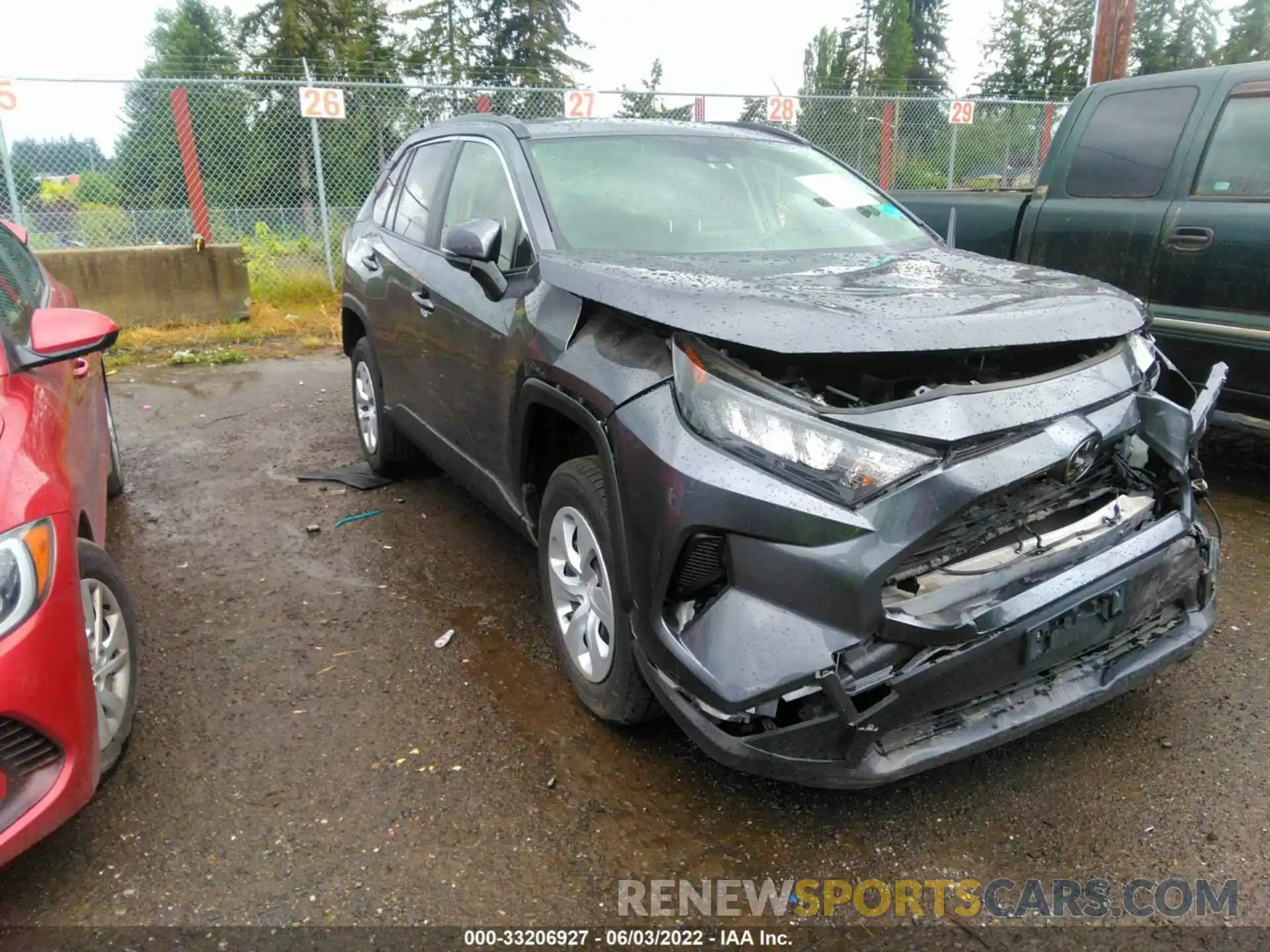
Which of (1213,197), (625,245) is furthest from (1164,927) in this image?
(1213,197)

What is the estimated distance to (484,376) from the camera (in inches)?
133

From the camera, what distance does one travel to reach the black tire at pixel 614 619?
2.61 m

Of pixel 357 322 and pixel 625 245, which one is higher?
pixel 625 245

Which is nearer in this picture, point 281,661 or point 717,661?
point 717,661

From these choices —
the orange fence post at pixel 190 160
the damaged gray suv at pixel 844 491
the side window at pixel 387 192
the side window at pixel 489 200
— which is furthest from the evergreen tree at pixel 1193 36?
the damaged gray suv at pixel 844 491

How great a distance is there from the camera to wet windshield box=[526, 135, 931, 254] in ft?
11.0

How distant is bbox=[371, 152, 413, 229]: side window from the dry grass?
4176 millimetres

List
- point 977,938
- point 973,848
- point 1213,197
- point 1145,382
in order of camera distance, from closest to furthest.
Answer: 1. point 977,938
2. point 973,848
3. point 1145,382
4. point 1213,197

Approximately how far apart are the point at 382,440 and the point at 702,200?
2.33 m

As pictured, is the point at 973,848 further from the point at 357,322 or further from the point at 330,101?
the point at 330,101

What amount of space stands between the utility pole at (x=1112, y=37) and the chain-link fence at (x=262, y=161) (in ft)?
4.13

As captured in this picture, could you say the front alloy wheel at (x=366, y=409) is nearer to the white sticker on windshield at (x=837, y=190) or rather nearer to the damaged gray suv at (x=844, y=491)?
the damaged gray suv at (x=844, y=491)

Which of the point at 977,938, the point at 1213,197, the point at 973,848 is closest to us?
the point at 977,938

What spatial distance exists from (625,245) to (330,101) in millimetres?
8227
